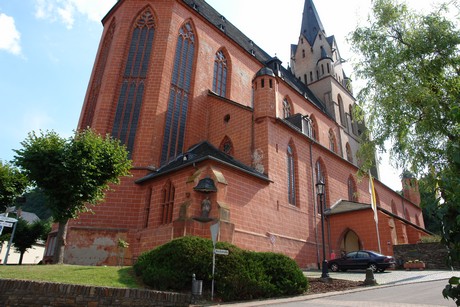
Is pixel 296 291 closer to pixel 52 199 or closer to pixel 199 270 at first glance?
pixel 199 270

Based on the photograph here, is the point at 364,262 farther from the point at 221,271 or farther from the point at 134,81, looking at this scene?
the point at 134,81

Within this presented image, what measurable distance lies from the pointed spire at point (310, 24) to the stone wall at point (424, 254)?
33.2 meters

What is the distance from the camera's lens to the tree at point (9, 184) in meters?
20.5

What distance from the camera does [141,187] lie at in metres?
18.9

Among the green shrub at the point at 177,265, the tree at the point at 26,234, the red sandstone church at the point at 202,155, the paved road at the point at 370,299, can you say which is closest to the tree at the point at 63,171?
the red sandstone church at the point at 202,155

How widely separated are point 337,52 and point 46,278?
150 feet

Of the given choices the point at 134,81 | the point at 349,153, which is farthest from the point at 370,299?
the point at 349,153

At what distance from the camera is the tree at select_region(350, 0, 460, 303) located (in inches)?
518

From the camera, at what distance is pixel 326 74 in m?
42.7

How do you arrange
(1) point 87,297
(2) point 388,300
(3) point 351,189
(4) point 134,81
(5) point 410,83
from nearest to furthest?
(1) point 87,297 < (2) point 388,300 < (5) point 410,83 < (4) point 134,81 < (3) point 351,189

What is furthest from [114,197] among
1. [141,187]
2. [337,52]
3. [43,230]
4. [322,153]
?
[337,52]

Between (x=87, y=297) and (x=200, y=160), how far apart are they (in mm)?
8641

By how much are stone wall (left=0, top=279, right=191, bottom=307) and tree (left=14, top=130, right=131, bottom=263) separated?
561 cm

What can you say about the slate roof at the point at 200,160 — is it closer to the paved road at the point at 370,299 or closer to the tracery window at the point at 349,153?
the paved road at the point at 370,299
